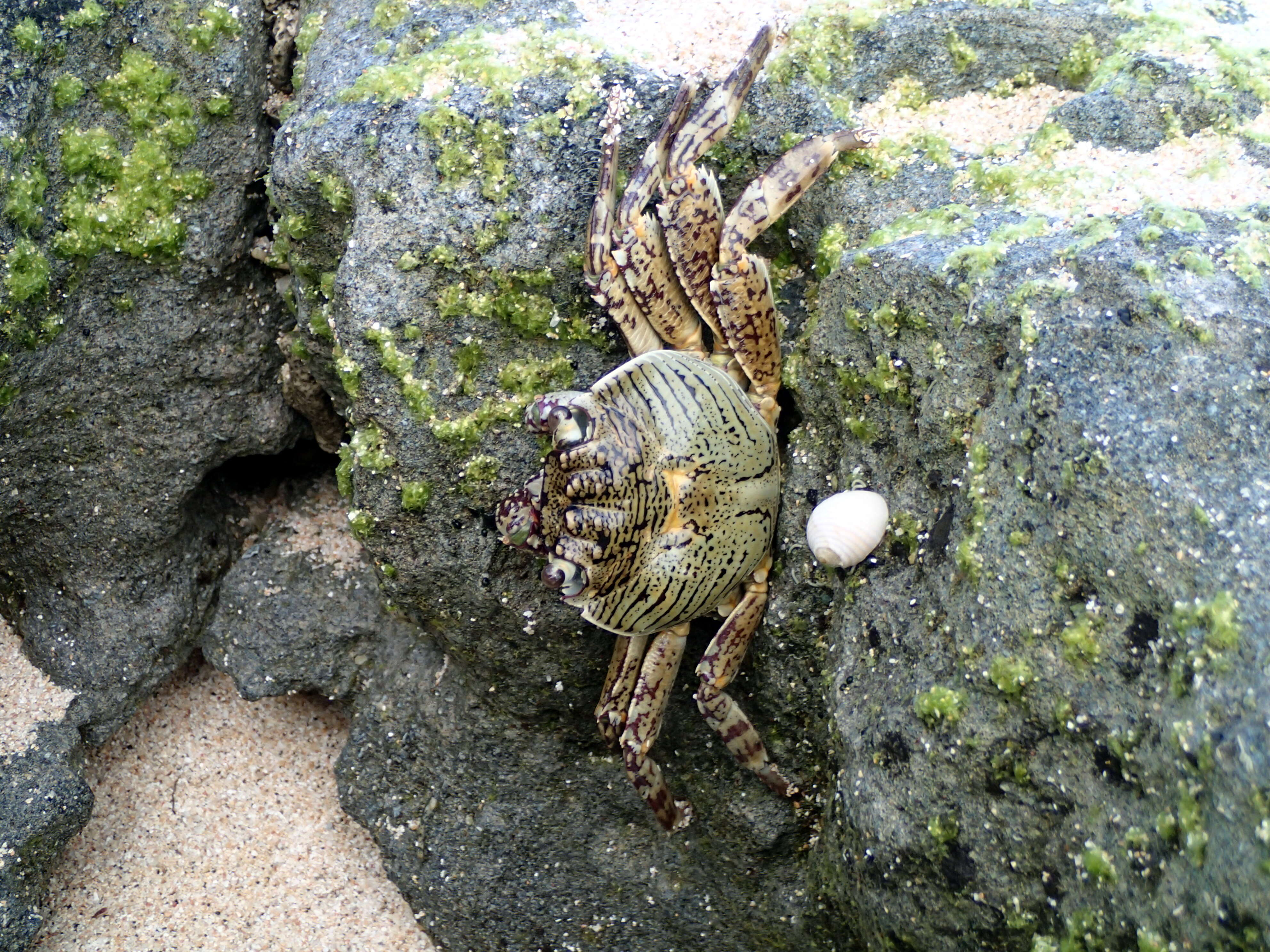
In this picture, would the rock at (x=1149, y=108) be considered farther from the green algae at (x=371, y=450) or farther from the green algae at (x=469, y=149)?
the green algae at (x=371, y=450)

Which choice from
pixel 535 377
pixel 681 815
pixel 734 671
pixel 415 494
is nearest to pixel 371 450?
pixel 415 494

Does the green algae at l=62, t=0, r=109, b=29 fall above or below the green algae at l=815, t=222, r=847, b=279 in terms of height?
above

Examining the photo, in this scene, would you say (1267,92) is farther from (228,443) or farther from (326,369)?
(228,443)

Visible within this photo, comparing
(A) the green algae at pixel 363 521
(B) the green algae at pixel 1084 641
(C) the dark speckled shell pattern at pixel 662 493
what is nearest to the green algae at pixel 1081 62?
(C) the dark speckled shell pattern at pixel 662 493

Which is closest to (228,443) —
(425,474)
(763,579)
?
(425,474)

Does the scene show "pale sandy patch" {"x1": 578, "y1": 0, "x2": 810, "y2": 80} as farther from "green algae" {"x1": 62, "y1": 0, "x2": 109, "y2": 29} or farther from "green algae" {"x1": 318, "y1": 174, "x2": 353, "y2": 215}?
"green algae" {"x1": 62, "y1": 0, "x2": 109, "y2": 29}

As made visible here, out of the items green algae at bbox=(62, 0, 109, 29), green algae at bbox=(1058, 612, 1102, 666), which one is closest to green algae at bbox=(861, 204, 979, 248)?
green algae at bbox=(1058, 612, 1102, 666)
